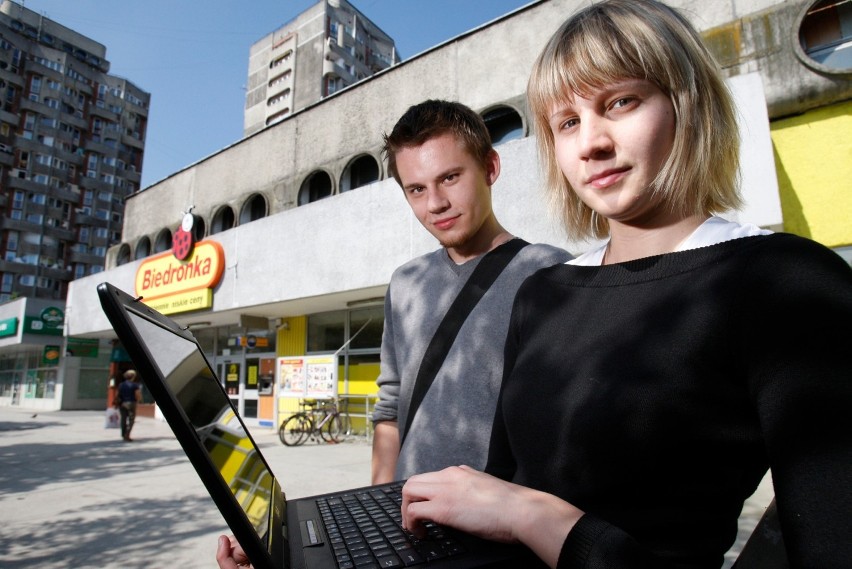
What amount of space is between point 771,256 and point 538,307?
422 mm

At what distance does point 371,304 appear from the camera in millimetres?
11109

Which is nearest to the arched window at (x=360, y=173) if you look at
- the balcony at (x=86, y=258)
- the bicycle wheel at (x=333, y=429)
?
the bicycle wheel at (x=333, y=429)

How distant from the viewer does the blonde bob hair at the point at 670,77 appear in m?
0.84

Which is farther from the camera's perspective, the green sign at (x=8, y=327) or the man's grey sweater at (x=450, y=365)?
the green sign at (x=8, y=327)

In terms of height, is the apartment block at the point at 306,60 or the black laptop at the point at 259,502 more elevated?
the apartment block at the point at 306,60

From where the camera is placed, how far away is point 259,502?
0.92 meters

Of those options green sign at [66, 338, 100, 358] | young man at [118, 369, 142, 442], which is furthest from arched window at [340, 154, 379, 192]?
green sign at [66, 338, 100, 358]

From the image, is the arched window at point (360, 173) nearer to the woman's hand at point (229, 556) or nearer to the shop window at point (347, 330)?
the shop window at point (347, 330)

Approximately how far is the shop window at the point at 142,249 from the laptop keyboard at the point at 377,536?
17966 mm

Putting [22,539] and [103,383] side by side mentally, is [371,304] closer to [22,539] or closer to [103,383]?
[22,539]

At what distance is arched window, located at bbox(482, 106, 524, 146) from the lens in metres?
8.91

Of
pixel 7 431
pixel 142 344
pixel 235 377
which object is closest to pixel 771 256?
pixel 142 344

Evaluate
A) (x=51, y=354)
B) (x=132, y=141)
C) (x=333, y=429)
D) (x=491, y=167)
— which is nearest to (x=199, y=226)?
(x=333, y=429)

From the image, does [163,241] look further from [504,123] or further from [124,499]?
[124,499]
